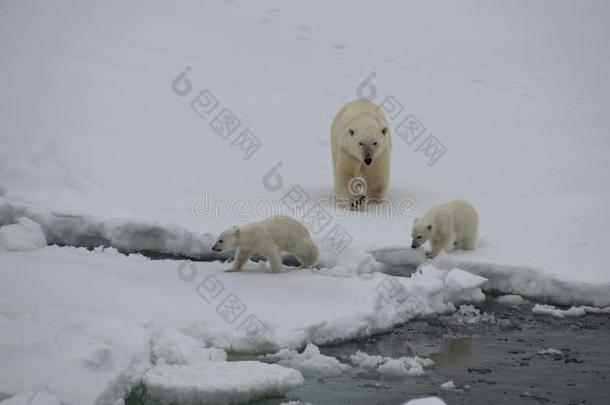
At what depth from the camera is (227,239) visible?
7863 mm

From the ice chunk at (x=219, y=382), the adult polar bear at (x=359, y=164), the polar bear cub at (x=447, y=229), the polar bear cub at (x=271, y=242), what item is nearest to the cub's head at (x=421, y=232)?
the polar bear cub at (x=447, y=229)

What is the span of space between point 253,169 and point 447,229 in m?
3.40

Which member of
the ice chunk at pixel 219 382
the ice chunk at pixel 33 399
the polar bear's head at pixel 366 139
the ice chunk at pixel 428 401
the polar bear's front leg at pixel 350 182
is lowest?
the ice chunk at pixel 33 399

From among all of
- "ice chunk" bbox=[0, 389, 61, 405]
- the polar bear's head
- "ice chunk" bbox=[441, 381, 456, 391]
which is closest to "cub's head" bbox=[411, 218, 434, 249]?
the polar bear's head

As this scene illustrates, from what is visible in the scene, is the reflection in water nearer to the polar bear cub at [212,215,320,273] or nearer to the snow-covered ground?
the snow-covered ground

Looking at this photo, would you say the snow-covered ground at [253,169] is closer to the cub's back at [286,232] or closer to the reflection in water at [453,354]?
the cub's back at [286,232]

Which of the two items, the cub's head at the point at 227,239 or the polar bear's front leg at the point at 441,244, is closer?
the cub's head at the point at 227,239

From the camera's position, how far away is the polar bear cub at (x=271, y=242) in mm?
7855

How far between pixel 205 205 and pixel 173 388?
12.9 ft

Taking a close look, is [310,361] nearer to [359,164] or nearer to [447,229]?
[447,229]

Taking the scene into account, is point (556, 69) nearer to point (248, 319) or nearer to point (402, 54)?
point (402, 54)

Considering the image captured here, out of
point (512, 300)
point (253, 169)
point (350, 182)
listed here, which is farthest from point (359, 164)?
point (512, 300)

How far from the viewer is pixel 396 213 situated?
30.8 ft

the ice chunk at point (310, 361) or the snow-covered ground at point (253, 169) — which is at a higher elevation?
the snow-covered ground at point (253, 169)
